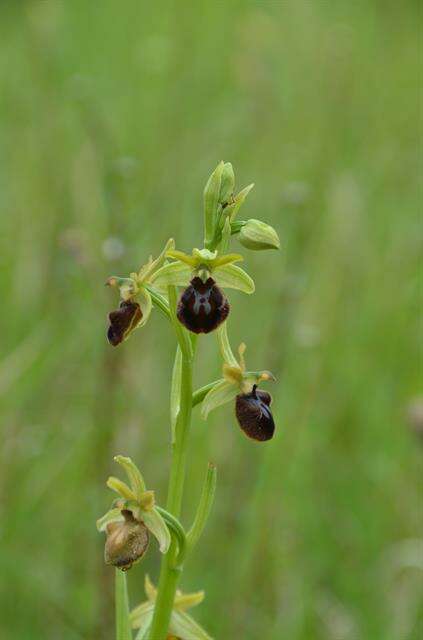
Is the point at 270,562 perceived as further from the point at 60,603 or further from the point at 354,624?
the point at 60,603

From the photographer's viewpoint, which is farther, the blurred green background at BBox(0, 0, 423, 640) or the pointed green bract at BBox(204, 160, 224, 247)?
the blurred green background at BBox(0, 0, 423, 640)

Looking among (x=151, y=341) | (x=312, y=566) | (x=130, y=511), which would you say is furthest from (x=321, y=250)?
(x=130, y=511)

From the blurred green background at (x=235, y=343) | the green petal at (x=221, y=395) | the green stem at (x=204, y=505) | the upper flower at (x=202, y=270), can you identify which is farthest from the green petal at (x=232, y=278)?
the blurred green background at (x=235, y=343)

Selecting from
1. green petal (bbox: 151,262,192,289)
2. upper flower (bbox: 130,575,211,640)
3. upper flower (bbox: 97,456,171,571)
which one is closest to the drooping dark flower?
upper flower (bbox: 97,456,171,571)

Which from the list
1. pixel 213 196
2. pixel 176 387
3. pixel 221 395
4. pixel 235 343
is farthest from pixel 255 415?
pixel 235 343

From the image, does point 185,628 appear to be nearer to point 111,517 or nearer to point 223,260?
point 111,517

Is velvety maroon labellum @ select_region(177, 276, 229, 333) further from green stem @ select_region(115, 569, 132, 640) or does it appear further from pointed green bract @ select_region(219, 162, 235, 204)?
green stem @ select_region(115, 569, 132, 640)

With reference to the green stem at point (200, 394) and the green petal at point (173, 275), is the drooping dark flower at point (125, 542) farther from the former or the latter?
the green petal at point (173, 275)
